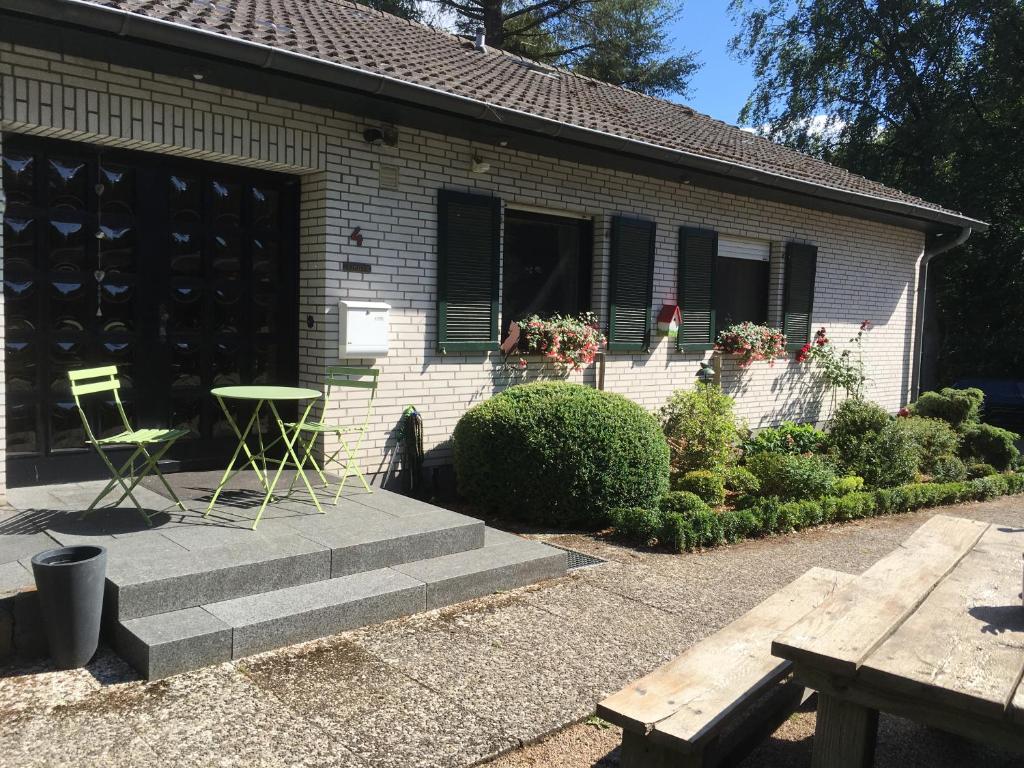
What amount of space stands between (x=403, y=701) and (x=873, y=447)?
6.69m

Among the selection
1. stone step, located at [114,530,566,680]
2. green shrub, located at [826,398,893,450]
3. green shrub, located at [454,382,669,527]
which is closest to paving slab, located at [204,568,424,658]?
stone step, located at [114,530,566,680]

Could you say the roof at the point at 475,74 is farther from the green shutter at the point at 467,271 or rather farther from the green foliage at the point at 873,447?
the green foliage at the point at 873,447

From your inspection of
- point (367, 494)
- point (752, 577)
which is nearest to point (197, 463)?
point (367, 494)

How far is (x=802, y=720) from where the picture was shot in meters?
3.50

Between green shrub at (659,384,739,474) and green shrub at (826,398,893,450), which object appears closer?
green shrub at (659,384,739,474)

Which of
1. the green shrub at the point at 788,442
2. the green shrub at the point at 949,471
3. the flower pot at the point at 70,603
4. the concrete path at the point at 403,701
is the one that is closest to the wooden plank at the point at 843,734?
the concrete path at the point at 403,701

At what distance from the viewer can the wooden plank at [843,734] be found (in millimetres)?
2469

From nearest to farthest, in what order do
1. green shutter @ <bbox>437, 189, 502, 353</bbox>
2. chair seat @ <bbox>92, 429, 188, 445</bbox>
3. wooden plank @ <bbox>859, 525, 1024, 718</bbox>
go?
wooden plank @ <bbox>859, 525, 1024, 718</bbox> < chair seat @ <bbox>92, 429, 188, 445</bbox> < green shutter @ <bbox>437, 189, 502, 353</bbox>

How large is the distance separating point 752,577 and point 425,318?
329 centimetres

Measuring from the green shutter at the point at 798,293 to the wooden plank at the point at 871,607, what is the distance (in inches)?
282

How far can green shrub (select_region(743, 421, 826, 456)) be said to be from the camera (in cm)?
896

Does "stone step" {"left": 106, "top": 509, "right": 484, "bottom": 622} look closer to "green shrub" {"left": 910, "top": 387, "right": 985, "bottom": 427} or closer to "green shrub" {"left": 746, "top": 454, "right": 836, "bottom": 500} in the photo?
"green shrub" {"left": 746, "top": 454, "right": 836, "bottom": 500}

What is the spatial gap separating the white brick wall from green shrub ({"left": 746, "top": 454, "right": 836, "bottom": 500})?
5.36 ft

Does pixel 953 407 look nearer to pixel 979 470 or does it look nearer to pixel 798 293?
pixel 979 470
